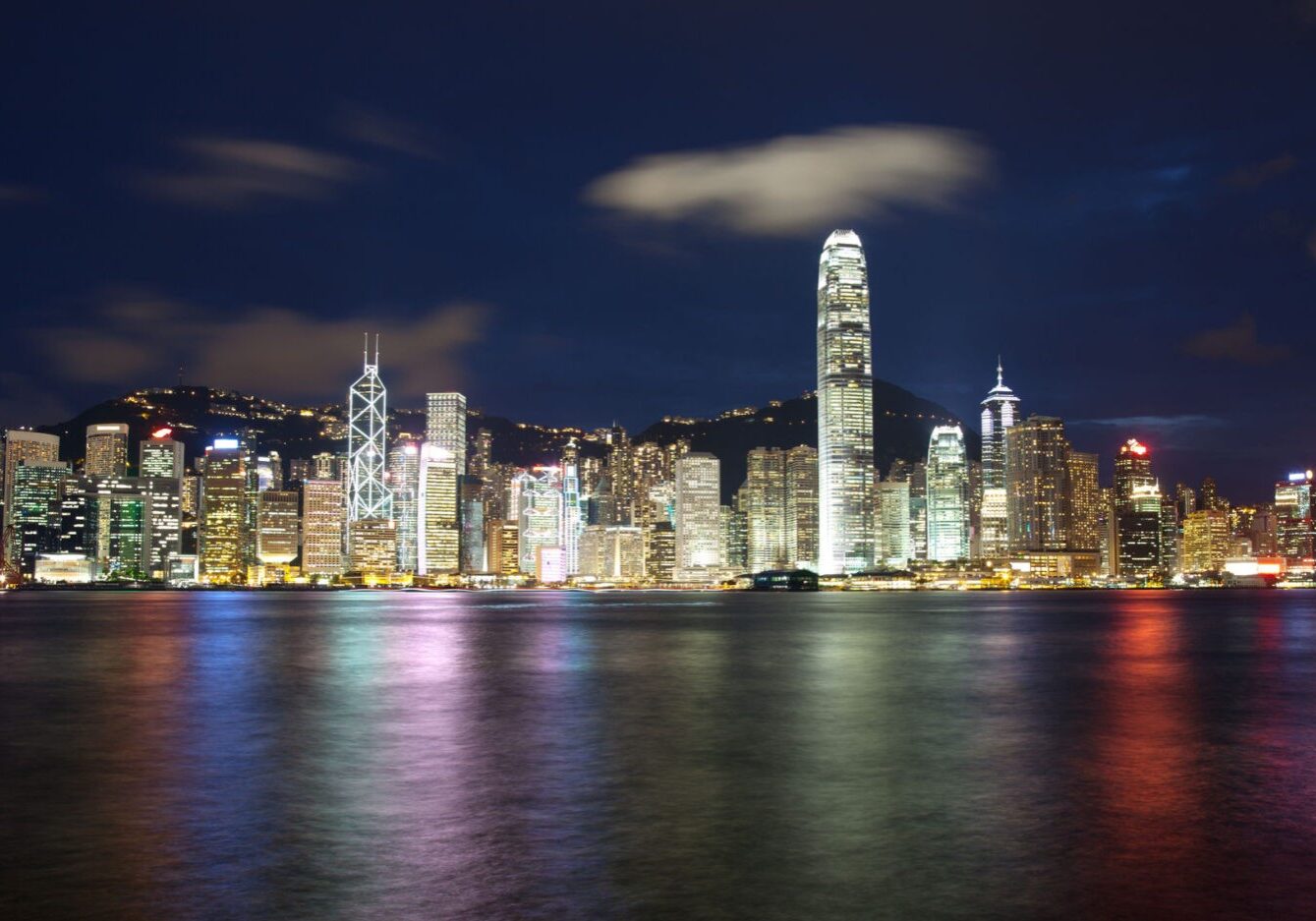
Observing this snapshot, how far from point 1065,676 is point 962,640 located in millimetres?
33521

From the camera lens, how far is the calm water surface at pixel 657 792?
18.6 metres

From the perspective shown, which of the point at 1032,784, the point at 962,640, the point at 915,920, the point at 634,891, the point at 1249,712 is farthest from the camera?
the point at 962,640

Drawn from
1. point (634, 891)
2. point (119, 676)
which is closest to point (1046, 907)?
point (634, 891)

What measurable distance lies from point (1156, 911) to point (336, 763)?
2138cm

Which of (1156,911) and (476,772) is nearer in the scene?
(1156,911)

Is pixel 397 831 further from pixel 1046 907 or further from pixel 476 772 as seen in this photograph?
pixel 1046 907

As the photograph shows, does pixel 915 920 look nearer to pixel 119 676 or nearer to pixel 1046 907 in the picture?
pixel 1046 907

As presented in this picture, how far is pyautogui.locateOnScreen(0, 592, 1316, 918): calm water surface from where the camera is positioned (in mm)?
18562

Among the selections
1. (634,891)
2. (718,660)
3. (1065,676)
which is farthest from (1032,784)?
(718,660)

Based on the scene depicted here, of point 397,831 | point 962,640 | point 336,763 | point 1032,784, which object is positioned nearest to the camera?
point 397,831

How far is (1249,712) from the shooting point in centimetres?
4606

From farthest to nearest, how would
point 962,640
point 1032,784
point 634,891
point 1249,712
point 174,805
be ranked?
point 962,640 → point 1249,712 → point 1032,784 → point 174,805 → point 634,891

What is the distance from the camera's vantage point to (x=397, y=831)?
23.1m

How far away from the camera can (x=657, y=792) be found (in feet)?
92.1
